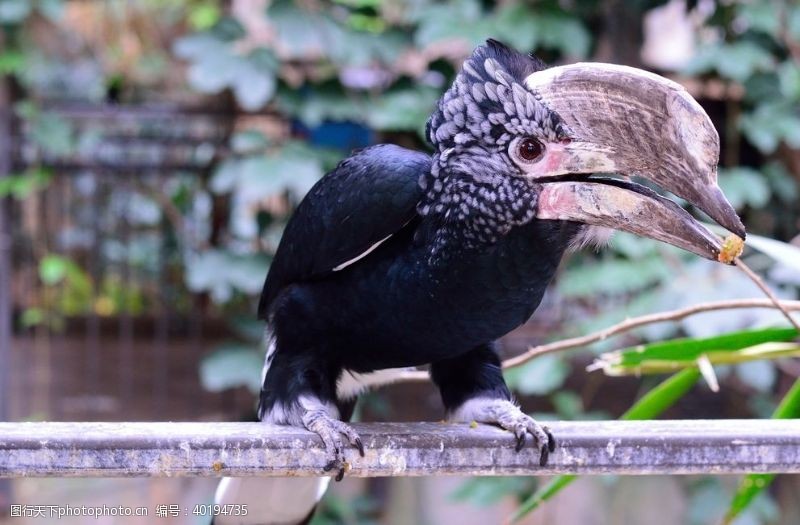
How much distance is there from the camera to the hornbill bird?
3.77ft

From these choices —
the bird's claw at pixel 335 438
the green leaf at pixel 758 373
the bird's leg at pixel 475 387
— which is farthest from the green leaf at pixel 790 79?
the bird's claw at pixel 335 438

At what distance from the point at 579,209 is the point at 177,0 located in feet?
9.22

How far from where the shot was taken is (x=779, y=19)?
2.73m

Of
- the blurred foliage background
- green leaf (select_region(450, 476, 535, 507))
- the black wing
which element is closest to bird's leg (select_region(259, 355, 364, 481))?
the black wing

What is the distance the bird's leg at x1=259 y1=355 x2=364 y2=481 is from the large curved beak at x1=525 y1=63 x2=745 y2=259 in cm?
42

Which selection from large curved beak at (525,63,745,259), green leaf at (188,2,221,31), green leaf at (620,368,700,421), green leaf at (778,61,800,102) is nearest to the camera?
large curved beak at (525,63,745,259)

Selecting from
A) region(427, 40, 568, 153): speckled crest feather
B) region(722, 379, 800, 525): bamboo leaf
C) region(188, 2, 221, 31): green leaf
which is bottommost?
region(722, 379, 800, 525): bamboo leaf

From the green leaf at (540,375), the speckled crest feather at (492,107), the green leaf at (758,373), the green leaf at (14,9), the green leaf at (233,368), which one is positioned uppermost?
the green leaf at (14,9)

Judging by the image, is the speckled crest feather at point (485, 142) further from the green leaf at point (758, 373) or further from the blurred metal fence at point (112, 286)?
the blurred metal fence at point (112, 286)

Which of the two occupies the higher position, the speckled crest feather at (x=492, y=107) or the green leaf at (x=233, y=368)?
the speckled crest feather at (x=492, y=107)

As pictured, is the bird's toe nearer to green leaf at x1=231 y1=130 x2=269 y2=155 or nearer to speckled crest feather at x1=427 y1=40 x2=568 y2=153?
Answer: speckled crest feather at x1=427 y1=40 x2=568 y2=153

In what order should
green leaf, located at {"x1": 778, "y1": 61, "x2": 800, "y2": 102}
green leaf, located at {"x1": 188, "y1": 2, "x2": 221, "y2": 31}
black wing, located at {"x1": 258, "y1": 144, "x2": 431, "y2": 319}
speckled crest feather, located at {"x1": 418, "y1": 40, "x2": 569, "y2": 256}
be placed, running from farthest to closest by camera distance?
green leaf, located at {"x1": 188, "y1": 2, "x2": 221, "y2": 31} → green leaf, located at {"x1": 778, "y1": 61, "x2": 800, "y2": 102} → black wing, located at {"x1": 258, "y1": 144, "x2": 431, "y2": 319} → speckled crest feather, located at {"x1": 418, "y1": 40, "x2": 569, "y2": 256}

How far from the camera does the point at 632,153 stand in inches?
46.3

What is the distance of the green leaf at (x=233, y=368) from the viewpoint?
2.58 meters
